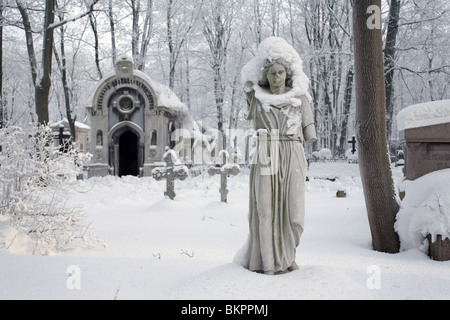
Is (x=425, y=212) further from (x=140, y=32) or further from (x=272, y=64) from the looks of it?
(x=140, y=32)

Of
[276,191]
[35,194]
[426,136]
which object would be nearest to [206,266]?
[276,191]

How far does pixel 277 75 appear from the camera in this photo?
330 centimetres

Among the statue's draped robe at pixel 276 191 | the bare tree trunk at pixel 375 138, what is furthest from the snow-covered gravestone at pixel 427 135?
the statue's draped robe at pixel 276 191

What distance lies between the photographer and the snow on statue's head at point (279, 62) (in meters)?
3.33

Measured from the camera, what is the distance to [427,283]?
328 centimetres

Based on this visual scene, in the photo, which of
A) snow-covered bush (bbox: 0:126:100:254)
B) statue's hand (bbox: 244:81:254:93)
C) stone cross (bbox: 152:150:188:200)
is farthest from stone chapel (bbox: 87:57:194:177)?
statue's hand (bbox: 244:81:254:93)

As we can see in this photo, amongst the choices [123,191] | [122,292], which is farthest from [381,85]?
[123,191]

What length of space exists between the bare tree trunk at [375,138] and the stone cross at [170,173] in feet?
18.7

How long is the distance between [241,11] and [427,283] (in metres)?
21.4

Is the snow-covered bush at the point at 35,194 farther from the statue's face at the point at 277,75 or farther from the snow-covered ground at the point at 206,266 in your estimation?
the statue's face at the point at 277,75

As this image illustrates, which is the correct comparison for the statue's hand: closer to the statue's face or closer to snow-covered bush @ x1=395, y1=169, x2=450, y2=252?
the statue's face

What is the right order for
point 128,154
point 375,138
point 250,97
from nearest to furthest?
point 250,97
point 375,138
point 128,154

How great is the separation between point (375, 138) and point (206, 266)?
9.51 feet
